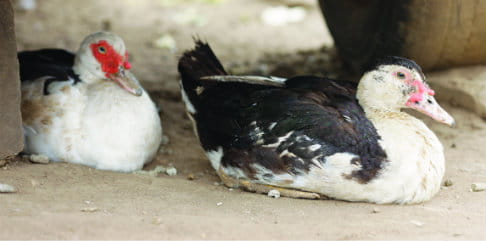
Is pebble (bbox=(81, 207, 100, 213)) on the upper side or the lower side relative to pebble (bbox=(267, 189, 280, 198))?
upper

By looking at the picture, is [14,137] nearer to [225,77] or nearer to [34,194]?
[34,194]

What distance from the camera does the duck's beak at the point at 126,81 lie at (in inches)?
187

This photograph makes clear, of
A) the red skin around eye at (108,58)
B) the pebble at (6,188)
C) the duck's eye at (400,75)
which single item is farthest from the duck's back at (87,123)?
the duck's eye at (400,75)

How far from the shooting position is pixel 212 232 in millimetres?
3404

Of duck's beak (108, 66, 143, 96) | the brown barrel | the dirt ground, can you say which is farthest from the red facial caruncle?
duck's beak (108, 66, 143, 96)

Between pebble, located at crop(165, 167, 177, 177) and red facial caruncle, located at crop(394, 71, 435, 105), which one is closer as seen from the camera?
red facial caruncle, located at crop(394, 71, 435, 105)

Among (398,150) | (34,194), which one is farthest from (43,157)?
(398,150)

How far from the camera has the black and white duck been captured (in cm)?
389

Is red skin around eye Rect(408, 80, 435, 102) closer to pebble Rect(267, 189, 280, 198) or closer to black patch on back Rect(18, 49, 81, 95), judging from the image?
pebble Rect(267, 189, 280, 198)

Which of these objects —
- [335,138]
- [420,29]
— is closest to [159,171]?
[335,138]

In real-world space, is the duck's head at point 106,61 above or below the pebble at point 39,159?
above

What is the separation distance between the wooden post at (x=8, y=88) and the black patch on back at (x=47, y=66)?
0.40 meters

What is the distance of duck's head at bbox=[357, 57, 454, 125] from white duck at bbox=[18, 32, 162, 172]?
1.57m

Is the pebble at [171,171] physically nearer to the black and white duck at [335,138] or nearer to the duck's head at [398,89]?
the black and white duck at [335,138]
